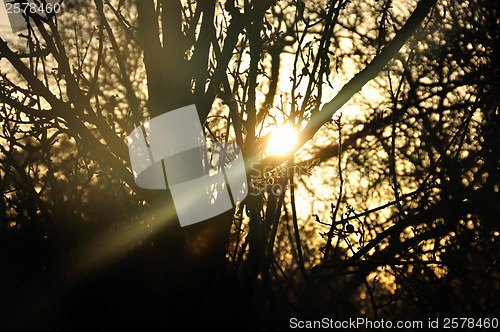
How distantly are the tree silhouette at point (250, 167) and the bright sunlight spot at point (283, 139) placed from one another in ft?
0.16

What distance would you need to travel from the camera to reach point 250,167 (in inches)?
117

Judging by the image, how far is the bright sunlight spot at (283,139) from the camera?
291cm

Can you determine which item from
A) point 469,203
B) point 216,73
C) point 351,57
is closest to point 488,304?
point 351,57

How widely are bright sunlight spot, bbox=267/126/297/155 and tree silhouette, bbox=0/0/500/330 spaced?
2.0 inches

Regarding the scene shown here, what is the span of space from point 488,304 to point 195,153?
257 inches

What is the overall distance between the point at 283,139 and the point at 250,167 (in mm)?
294

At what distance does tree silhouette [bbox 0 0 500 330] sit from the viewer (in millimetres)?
2852

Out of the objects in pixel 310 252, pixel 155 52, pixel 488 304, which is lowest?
pixel 488 304

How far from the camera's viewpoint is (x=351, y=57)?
26.5 feet

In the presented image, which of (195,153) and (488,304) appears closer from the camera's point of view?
(195,153)

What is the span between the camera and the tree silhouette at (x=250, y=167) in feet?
9.36

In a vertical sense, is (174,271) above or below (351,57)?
below

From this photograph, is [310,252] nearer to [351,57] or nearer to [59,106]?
[351,57]

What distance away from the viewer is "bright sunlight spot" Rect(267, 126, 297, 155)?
291 centimetres
